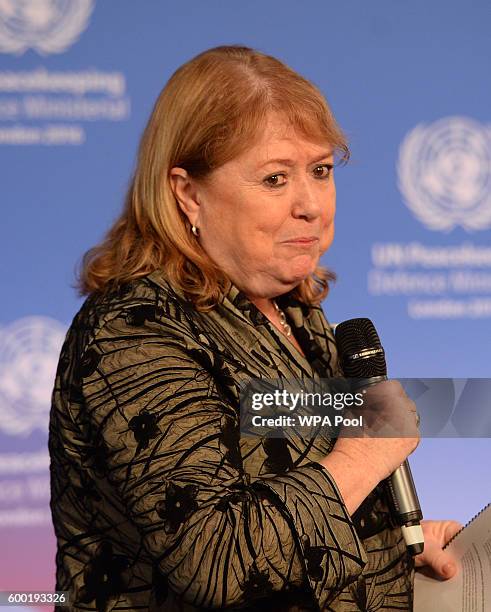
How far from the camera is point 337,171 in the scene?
214cm

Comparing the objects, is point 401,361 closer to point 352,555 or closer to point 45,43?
point 45,43

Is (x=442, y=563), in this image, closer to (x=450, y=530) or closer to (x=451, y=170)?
(x=450, y=530)

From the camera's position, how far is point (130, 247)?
3.86 feet

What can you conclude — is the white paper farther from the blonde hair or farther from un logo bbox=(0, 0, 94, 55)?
un logo bbox=(0, 0, 94, 55)

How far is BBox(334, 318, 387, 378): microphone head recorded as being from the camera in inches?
46.7

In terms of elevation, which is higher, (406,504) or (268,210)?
(268,210)

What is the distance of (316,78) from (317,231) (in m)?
1.00

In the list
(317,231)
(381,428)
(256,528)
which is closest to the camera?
(256,528)

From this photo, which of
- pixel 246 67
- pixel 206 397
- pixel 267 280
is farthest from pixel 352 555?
pixel 246 67

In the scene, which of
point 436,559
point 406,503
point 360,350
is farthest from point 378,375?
point 436,559

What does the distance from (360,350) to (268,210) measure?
0.21m

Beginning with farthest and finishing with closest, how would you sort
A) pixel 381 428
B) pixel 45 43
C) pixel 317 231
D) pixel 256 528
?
pixel 45 43 → pixel 317 231 → pixel 381 428 → pixel 256 528

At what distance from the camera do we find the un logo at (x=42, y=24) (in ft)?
6.81

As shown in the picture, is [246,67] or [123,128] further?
[123,128]
